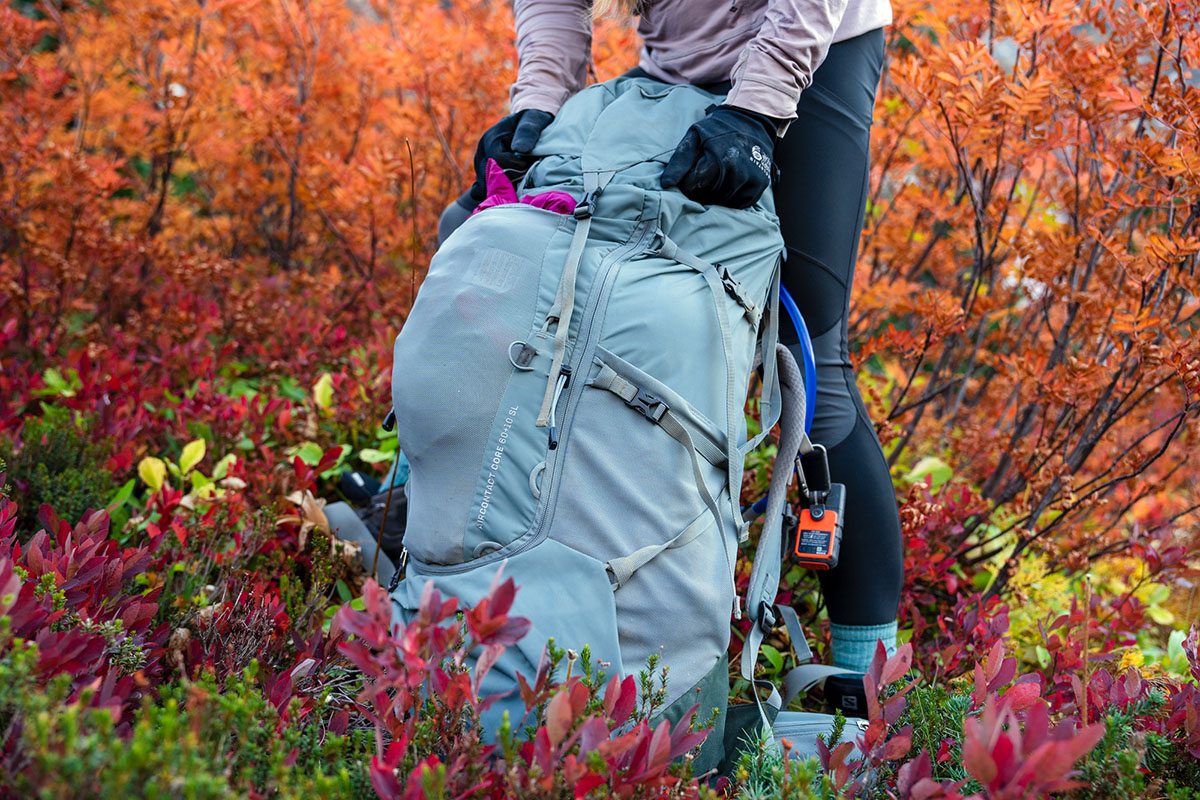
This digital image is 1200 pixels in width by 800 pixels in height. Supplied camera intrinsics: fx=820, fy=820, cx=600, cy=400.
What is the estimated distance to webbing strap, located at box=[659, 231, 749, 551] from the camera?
61.8 inches

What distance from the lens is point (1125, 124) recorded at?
2855mm

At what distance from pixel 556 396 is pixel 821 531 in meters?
0.73

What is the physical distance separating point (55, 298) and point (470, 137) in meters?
2.05

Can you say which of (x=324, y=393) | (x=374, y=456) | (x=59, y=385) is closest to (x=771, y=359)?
(x=374, y=456)

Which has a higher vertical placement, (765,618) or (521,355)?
(521,355)

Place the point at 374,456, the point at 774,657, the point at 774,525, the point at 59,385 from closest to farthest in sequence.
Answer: the point at 774,525, the point at 774,657, the point at 374,456, the point at 59,385

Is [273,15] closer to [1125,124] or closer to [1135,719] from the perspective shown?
[1125,124]

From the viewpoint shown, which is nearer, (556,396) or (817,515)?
(556,396)

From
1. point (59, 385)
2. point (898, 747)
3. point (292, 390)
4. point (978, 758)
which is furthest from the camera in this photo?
point (292, 390)

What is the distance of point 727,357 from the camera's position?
159 cm

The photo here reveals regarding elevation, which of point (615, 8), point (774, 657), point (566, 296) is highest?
point (615, 8)

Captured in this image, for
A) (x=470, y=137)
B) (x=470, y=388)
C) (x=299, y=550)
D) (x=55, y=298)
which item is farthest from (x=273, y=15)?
(x=470, y=388)

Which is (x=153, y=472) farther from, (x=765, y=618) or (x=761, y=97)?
(x=761, y=97)

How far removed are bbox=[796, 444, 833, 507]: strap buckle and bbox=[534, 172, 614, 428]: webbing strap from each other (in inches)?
26.8
